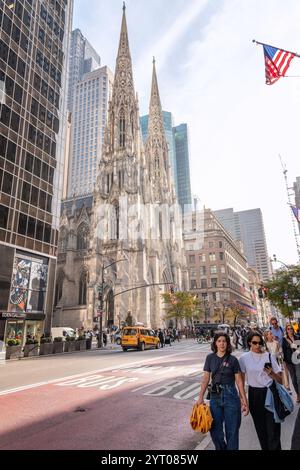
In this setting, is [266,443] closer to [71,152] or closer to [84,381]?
[84,381]

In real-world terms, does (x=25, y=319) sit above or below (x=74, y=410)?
above

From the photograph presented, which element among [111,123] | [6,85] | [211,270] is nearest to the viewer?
[6,85]

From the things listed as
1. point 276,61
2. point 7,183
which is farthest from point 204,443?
point 7,183

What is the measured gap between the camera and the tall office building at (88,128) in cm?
11700

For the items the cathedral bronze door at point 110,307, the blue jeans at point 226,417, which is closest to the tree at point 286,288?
the cathedral bronze door at point 110,307

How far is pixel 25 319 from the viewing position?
25125 mm

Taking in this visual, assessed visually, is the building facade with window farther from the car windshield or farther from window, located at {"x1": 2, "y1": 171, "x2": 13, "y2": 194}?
window, located at {"x1": 2, "y1": 171, "x2": 13, "y2": 194}

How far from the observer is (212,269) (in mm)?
76625

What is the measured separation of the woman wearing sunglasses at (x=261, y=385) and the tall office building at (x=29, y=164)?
71.9ft
